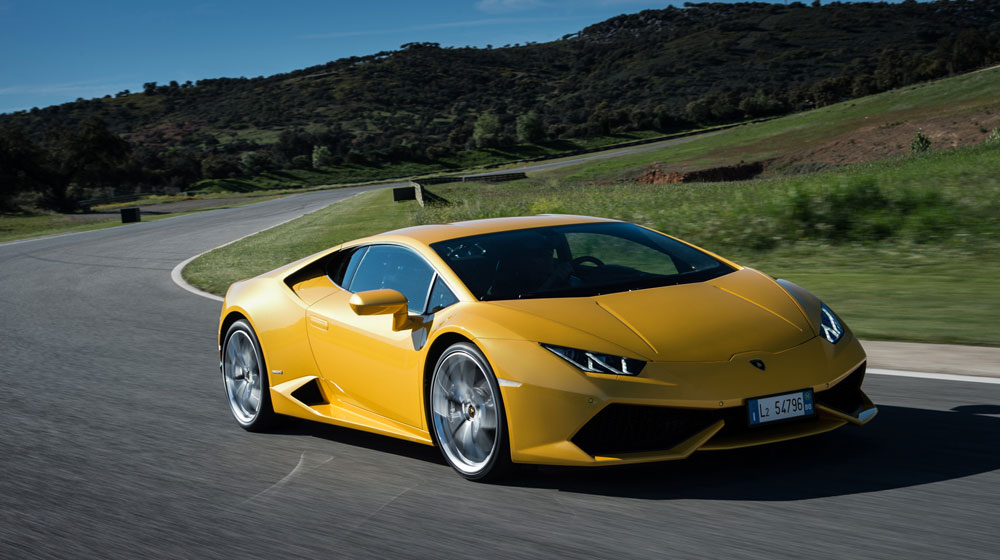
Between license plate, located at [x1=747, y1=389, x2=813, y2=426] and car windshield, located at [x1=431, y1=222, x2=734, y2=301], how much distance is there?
40.0 inches

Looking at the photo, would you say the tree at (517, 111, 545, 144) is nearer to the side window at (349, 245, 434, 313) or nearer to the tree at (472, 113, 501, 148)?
the tree at (472, 113, 501, 148)

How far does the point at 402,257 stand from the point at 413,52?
176457 millimetres

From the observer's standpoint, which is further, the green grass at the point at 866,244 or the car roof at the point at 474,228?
the green grass at the point at 866,244

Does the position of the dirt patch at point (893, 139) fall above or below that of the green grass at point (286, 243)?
above

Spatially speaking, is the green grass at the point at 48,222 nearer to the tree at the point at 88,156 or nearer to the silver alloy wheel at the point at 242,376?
the tree at the point at 88,156

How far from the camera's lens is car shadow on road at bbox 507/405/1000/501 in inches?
161

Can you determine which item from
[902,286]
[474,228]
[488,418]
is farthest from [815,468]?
[902,286]

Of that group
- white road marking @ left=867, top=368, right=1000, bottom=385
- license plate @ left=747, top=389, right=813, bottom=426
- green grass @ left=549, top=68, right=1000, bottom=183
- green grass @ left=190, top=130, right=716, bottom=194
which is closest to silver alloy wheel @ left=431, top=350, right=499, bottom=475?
license plate @ left=747, top=389, right=813, bottom=426

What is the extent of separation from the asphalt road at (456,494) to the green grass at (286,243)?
866cm

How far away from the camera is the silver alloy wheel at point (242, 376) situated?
20.4 ft

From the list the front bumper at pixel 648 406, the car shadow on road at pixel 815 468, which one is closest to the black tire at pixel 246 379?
the car shadow on road at pixel 815 468

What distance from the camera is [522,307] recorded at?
4.61 metres

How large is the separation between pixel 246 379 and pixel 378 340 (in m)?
1.60

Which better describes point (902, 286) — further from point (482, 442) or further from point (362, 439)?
point (482, 442)
